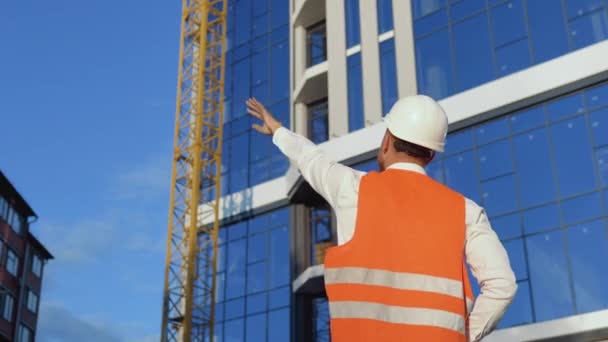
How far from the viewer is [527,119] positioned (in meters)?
29.5

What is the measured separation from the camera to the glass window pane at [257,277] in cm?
3881

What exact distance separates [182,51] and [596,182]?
102 feet

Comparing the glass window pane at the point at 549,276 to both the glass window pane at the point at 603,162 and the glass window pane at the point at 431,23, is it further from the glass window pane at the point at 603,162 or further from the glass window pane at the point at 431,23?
the glass window pane at the point at 431,23

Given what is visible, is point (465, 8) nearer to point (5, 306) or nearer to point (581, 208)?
point (581, 208)

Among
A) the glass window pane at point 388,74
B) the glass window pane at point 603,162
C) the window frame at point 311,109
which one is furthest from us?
the window frame at point 311,109

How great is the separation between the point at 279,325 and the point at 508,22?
1558 centimetres

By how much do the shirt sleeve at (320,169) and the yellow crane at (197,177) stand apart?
38.5 metres

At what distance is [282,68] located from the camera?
41.9 metres

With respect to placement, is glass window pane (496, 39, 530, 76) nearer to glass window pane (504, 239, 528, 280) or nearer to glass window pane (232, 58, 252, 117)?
glass window pane (504, 239, 528, 280)

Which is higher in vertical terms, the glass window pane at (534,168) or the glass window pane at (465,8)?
the glass window pane at (465,8)

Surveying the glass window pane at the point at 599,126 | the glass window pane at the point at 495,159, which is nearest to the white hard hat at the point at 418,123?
the glass window pane at the point at 599,126

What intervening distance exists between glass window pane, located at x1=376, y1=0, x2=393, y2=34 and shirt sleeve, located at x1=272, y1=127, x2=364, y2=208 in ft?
101

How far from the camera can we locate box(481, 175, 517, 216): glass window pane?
28688 millimetres

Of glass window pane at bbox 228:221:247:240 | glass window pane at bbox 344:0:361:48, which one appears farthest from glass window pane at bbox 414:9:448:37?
glass window pane at bbox 228:221:247:240
